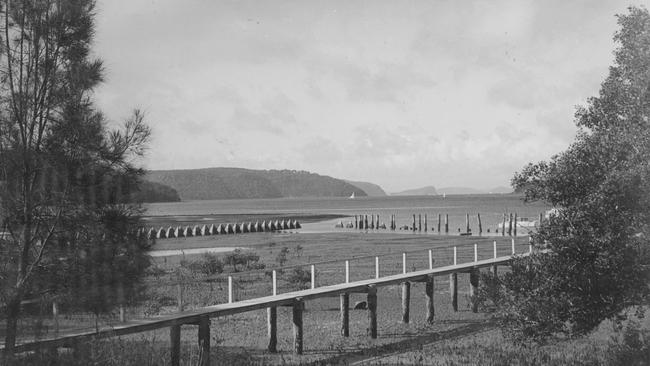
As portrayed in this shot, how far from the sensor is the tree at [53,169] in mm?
8102

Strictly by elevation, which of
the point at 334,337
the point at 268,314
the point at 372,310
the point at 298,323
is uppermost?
the point at 268,314

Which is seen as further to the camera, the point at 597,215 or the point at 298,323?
the point at 298,323

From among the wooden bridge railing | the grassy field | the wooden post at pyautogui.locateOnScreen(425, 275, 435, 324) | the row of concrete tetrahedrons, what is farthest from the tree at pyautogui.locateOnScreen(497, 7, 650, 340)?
the row of concrete tetrahedrons

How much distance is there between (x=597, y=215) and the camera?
955 cm

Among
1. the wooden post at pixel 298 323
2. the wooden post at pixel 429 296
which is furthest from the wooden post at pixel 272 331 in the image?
the wooden post at pixel 429 296

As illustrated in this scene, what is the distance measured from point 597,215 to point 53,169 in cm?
710

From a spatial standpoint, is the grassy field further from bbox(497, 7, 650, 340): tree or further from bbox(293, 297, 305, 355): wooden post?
bbox(497, 7, 650, 340): tree

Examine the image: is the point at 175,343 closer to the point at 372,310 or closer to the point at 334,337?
the point at 334,337

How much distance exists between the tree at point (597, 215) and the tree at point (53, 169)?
18.6 ft

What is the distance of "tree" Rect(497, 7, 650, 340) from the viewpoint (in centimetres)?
938

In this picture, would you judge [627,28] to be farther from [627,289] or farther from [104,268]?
[104,268]

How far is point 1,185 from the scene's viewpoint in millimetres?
8070

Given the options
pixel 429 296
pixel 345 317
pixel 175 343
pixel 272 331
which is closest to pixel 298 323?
pixel 272 331

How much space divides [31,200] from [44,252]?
678mm
